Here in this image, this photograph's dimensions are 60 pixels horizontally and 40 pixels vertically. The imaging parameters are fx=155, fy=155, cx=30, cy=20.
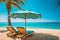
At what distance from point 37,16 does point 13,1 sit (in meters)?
5.32

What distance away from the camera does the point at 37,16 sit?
10336 mm

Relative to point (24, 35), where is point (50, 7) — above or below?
above

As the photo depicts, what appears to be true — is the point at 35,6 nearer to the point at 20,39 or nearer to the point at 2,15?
the point at 2,15

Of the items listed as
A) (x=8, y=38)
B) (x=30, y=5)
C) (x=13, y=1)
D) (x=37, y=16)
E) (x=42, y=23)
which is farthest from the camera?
(x=42, y=23)

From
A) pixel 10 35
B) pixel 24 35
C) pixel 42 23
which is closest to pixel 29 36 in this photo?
pixel 24 35

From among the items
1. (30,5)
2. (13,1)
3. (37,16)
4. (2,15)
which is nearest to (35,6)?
(30,5)

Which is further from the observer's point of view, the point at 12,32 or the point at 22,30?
the point at 12,32

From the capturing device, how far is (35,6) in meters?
30.3

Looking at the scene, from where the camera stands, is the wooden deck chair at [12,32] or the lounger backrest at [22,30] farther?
the wooden deck chair at [12,32]

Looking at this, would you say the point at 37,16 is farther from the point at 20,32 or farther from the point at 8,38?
the point at 8,38

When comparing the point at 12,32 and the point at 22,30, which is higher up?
the point at 22,30

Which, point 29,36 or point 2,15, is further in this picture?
point 2,15

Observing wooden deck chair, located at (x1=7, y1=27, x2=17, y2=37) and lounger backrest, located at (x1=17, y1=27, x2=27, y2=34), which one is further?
wooden deck chair, located at (x1=7, y1=27, x2=17, y2=37)

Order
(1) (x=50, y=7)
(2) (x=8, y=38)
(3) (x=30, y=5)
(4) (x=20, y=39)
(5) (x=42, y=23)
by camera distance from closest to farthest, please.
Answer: (4) (x=20, y=39) → (2) (x=8, y=38) → (3) (x=30, y=5) → (1) (x=50, y=7) → (5) (x=42, y=23)
